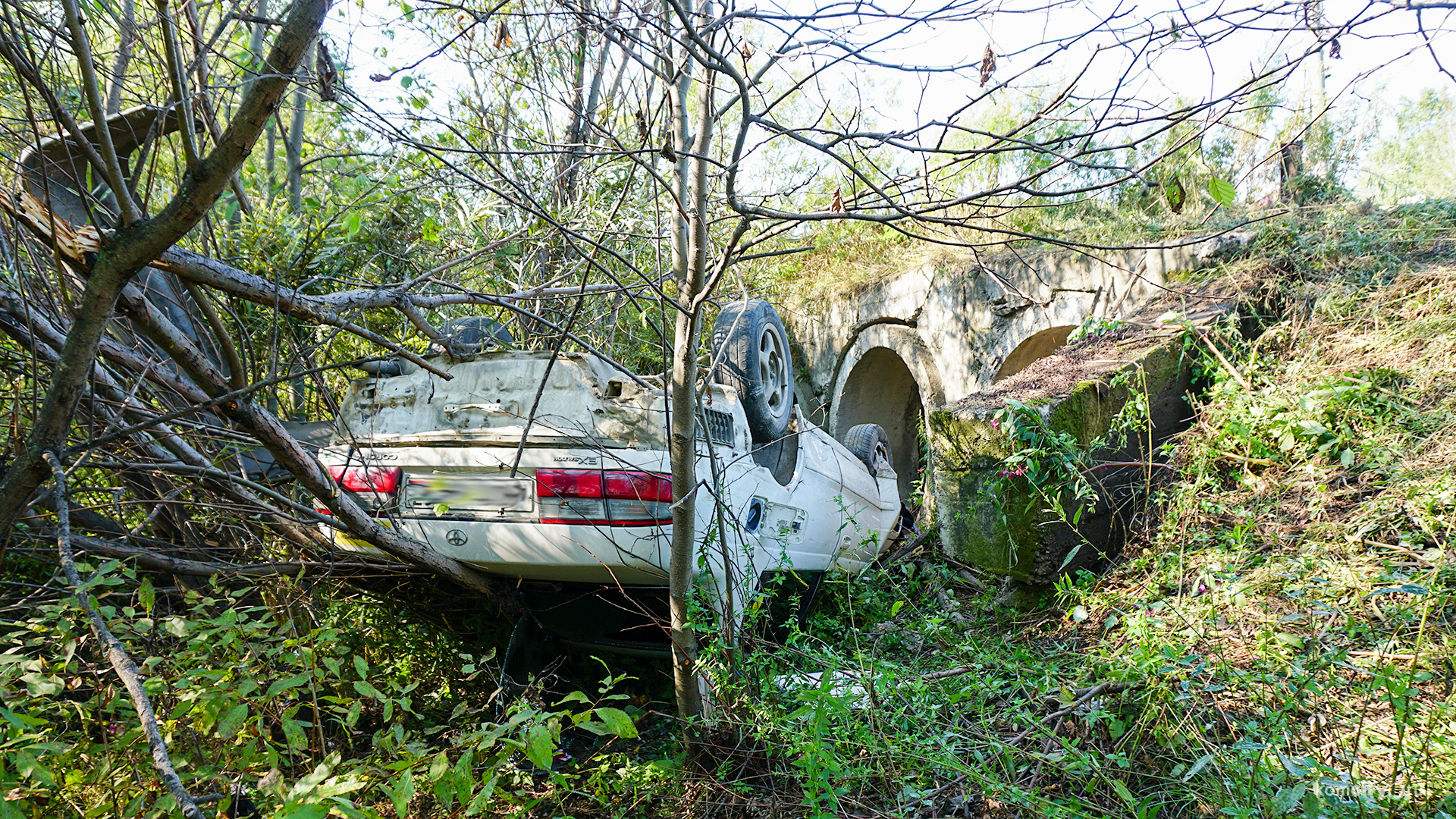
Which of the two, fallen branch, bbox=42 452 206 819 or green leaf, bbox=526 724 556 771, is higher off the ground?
fallen branch, bbox=42 452 206 819

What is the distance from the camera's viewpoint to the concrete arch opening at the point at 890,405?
33.4 ft

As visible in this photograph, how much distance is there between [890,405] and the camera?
10.6 m

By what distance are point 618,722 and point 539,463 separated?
4.66ft

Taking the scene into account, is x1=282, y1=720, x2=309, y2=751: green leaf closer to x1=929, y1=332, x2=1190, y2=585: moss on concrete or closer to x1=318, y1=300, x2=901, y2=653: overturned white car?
x1=318, y1=300, x2=901, y2=653: overturned white car

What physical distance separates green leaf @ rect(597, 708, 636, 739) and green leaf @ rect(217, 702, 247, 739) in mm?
955

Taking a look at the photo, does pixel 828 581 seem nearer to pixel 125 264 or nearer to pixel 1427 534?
pixel 1427 534

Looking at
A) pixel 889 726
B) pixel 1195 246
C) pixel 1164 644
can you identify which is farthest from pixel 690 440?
pixel 1195 246

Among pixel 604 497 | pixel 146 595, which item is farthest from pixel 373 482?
pixel 146 595

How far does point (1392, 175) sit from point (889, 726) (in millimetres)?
9293

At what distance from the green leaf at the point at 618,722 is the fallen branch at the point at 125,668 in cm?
95

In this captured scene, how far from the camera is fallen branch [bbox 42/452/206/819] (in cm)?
168

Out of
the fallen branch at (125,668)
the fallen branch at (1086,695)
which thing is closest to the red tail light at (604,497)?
the fallen branch at (125,668)

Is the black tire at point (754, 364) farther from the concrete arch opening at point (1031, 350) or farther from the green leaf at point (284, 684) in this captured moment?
the concrete arch opening at point (1031, 350)

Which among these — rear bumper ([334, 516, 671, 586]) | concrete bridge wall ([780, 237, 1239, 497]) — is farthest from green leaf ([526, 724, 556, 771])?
concrete bridge wall ([780, 237, 1239, 497])
